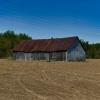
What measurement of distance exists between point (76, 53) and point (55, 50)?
4.33 meters

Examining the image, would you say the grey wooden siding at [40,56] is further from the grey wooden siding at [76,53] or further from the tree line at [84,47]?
the tree line at [84,47]

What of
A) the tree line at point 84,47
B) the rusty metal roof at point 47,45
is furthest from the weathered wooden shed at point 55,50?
the tree line at point 84,47

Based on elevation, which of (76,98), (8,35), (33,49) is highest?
(8,35)

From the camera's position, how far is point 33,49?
6238 cm

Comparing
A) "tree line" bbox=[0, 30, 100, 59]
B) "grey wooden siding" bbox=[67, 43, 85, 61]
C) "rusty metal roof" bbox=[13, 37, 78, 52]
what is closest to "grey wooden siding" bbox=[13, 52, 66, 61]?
"rusty metal roof" bbox=[13, 37, 78, 52]

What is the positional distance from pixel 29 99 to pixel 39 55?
4880 cm

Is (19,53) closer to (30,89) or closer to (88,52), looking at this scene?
(88,52)

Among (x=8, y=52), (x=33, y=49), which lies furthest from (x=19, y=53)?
(x=8, y=52)

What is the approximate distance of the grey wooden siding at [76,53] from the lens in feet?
191

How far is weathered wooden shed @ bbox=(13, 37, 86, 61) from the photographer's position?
58.0m

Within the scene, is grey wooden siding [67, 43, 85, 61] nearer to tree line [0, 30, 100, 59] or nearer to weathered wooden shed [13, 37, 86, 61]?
weathered wooden shed [13, 37, 86, 61]

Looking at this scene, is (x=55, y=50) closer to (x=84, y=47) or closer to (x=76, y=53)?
(x=76, y=53)

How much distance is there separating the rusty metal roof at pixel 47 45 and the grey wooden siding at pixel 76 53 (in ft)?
3.81

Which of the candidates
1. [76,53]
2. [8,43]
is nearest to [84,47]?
[76,53]
